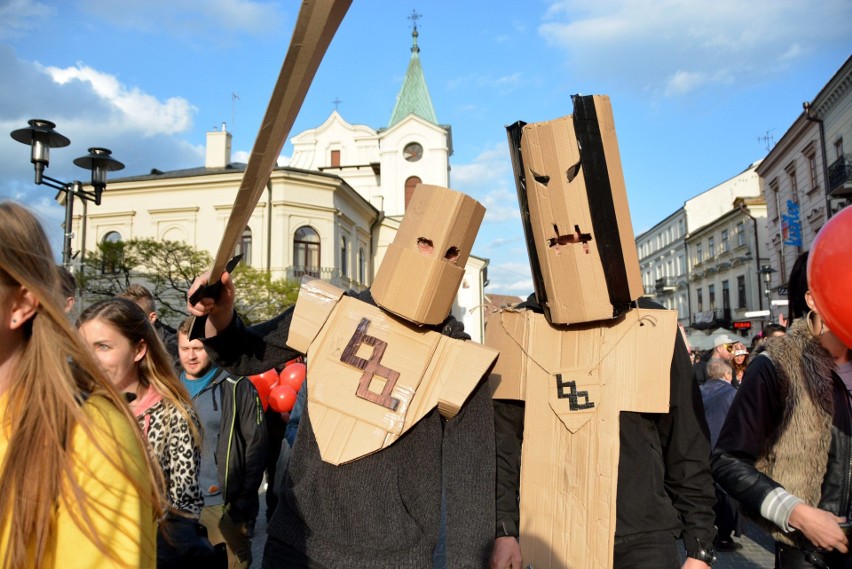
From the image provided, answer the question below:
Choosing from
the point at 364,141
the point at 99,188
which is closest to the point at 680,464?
the point at 99,188

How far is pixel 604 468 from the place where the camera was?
270 centimetres

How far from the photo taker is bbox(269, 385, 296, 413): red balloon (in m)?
7.38

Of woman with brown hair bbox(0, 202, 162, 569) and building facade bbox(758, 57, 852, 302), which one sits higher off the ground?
building facade bbox(758, 57, 852, 302)

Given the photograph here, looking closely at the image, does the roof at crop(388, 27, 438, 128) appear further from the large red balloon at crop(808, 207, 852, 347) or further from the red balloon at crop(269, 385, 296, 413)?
the large red balloon at crop(808, 207, 852, 347)

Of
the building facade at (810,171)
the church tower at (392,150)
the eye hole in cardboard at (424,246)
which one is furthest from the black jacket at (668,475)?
the church tower at (392,150)

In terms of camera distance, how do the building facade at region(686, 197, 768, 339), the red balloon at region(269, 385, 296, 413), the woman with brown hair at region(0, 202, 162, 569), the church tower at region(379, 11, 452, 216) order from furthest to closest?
the church tower at region(379, 11, 452, 216) < the building facade at region(686, 197, 768, 339) < the red balloon at region(269, 385, 296, 413) < the woman with brown hair at region(0, 202, 162, 569)

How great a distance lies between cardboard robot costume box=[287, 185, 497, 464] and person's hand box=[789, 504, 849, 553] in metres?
1.27

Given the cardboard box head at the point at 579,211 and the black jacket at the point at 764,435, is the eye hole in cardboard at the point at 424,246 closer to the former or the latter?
the cardboard box head at the point at 579,211

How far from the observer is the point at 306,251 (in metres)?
35.5

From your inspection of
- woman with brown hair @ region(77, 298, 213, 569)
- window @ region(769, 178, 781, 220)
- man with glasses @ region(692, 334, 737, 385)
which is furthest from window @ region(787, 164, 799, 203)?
woman with brown hair @ region(77, 298, 213, 569)

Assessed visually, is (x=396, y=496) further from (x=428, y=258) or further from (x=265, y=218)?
(x=265, y=218)

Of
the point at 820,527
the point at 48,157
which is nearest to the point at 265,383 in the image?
the point at 48,157

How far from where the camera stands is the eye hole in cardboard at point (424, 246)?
2.60 meters

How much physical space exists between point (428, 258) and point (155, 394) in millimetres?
1334
